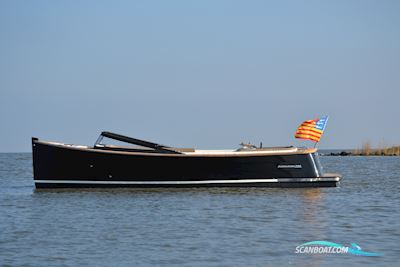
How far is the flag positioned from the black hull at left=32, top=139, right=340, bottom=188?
152 centimetres

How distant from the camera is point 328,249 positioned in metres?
15.7

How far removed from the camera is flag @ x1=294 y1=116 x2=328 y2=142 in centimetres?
3041

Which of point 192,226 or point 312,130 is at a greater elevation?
point 312,130

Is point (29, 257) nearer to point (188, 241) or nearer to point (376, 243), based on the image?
point (188, 241)

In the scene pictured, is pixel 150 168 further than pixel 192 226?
Yes

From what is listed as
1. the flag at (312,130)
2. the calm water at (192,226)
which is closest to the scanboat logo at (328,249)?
the calm water at (192,226)

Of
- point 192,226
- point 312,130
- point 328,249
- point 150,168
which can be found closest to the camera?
point 328,249

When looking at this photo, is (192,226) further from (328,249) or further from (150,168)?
(150,168)

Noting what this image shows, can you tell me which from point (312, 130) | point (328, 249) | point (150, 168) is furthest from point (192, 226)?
point (312, 130)

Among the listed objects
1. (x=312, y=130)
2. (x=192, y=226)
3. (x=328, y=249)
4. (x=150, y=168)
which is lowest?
(x=192, y=226)

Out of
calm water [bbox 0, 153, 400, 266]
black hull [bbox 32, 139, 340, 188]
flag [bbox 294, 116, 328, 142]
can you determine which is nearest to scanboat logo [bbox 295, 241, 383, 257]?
calm water [bbox 0, 153, 400, 266]

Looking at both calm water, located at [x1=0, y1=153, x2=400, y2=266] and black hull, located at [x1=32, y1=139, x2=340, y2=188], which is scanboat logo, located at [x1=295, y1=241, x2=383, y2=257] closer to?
calm water, located at [x1=0, y1=153, x2=400, y2=266]

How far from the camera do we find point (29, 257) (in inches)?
594

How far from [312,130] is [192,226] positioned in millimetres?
11992
